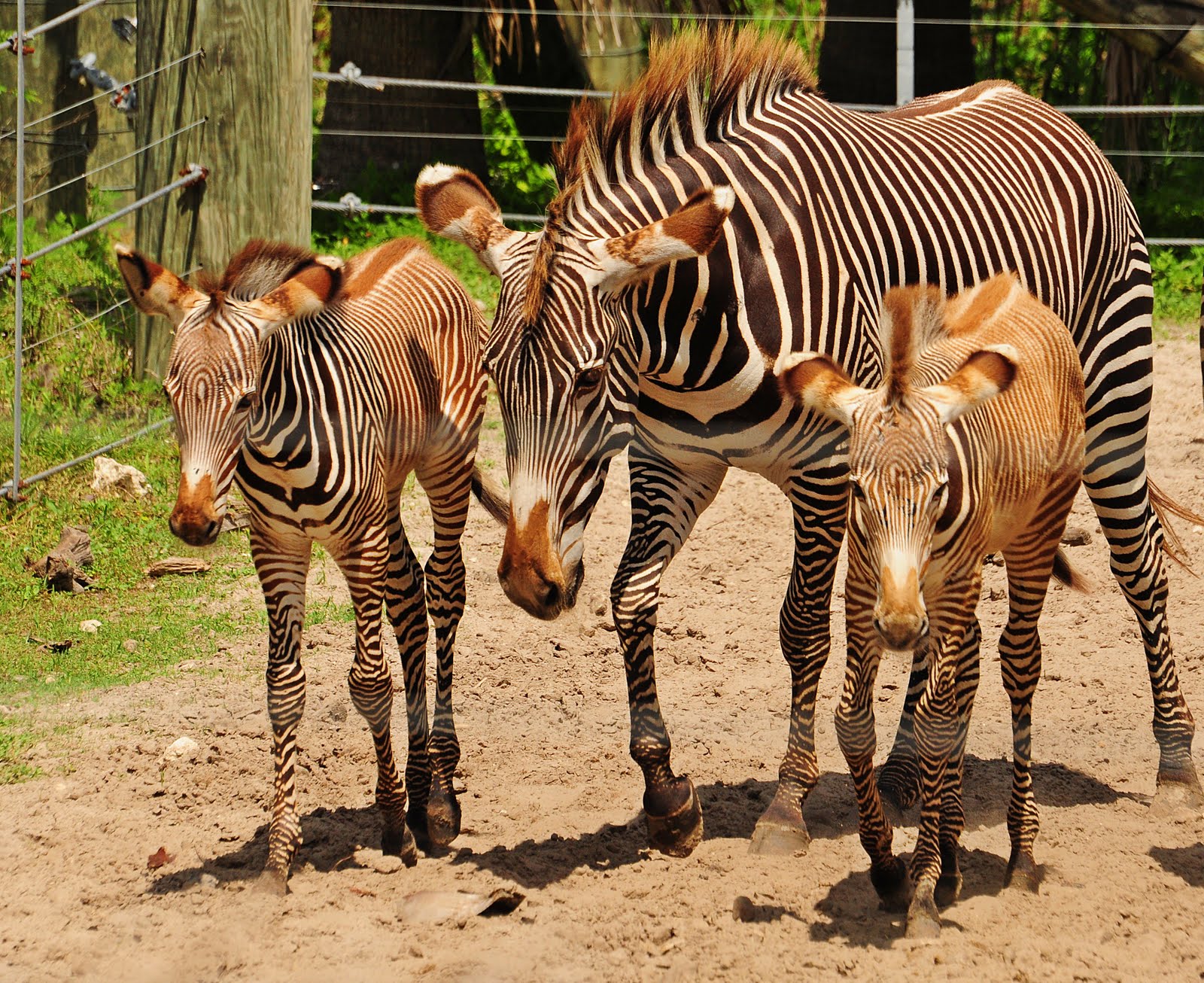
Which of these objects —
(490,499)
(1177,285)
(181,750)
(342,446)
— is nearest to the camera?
(342,446)

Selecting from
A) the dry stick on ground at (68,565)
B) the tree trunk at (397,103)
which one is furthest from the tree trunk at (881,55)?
the dry stick on ground at (68,565)

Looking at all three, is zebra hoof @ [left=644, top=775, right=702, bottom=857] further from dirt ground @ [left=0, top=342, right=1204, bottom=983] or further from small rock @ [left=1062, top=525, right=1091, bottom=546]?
small rock @ [left=1062, top=525, right=1091, bottom=546]

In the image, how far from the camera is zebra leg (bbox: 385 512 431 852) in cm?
534

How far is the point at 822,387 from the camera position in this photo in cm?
410

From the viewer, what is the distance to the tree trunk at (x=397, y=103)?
12.2 meters

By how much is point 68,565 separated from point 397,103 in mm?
6344

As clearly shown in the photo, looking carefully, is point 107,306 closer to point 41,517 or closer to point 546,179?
point 41,517

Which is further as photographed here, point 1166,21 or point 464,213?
point 1166,21

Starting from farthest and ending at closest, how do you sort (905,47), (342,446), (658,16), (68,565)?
(905,47)
(658,16)
(68,565)
(342,446)

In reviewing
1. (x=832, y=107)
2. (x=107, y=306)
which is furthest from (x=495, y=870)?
(x=107, y=306)

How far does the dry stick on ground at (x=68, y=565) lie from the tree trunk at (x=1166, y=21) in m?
7.28

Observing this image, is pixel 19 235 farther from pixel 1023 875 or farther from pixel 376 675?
pixel 1023 875

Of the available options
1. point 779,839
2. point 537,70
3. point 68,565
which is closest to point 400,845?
point 779,839

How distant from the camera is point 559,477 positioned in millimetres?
4441
